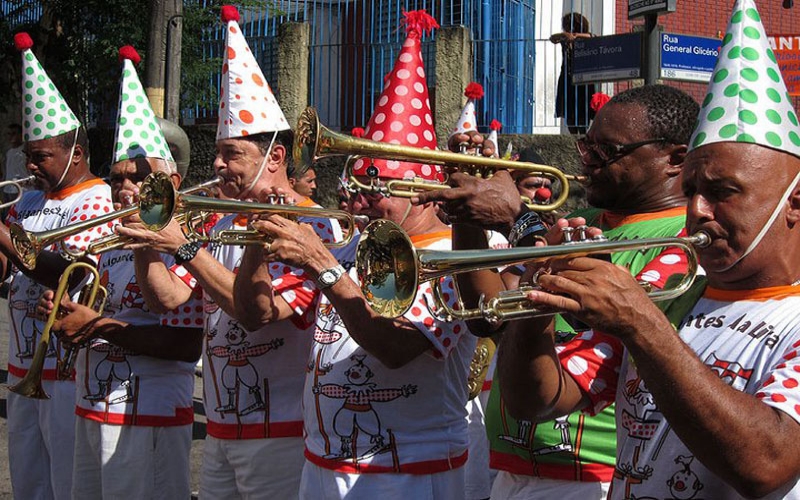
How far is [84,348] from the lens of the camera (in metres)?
4.95

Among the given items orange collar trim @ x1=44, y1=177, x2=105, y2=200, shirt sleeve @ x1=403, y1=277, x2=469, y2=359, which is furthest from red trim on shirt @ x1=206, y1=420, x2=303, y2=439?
orange collar trim @ x1=44, y1=177, x2=105, y2=200

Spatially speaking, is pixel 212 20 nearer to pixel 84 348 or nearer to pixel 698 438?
pixel 84 348

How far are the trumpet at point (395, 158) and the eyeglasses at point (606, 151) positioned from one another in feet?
0.36

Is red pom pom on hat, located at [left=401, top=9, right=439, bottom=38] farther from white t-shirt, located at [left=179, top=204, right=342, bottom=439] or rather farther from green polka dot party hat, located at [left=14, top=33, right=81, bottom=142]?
green polka dot party hat, located at [left=14, top=33, right=81, bottom=142]

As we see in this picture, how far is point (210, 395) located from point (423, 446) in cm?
115

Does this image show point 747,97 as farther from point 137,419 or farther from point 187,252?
point 137,419

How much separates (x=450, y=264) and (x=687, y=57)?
4.75 metres

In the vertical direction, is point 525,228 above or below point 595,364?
above

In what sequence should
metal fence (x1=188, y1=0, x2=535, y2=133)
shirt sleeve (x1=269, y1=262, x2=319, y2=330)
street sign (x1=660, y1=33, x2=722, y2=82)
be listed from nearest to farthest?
shirt sleeve (x1=269, y1=262, x2=319, y2=330), street sign (x1=660, y1=33, x2=722, y2=82), metal fence (x1=188, y1=0, x2=535, y2=133)

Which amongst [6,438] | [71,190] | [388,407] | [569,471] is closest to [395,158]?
[388,407]

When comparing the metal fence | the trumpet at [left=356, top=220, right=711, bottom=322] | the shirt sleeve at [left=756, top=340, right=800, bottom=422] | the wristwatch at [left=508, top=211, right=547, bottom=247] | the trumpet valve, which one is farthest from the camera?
the metal fence

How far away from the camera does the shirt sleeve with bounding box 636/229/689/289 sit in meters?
2.78

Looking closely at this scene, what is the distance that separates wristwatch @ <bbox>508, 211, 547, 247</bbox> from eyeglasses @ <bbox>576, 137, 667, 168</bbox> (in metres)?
0.36

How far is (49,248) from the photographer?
5.51 m
